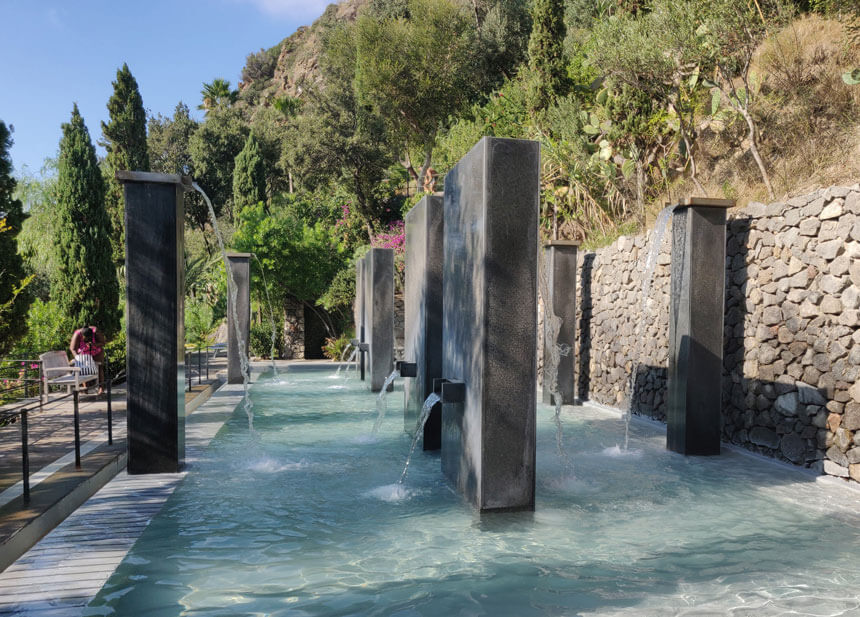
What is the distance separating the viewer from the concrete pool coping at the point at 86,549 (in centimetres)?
328

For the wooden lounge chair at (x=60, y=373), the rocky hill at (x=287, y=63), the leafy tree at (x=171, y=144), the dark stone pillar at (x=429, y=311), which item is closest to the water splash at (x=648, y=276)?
the dark stone pillar at (x=429, y=311)

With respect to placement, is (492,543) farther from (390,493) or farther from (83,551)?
(83,551)

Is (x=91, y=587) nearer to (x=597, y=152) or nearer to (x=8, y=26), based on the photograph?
(x=597, y=152)

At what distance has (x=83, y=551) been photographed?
397 centimetres

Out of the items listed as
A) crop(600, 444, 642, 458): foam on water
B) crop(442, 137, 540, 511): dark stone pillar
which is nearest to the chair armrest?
crop(442, 137, 540, 511): dark stone pillar

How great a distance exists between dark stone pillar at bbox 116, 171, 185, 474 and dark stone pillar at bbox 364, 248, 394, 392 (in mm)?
5615

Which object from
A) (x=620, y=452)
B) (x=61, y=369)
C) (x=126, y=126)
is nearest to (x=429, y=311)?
(x=620, y=452)

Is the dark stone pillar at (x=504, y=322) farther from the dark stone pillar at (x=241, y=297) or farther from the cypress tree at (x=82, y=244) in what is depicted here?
the dark stone pillar at (x=241, y=297)

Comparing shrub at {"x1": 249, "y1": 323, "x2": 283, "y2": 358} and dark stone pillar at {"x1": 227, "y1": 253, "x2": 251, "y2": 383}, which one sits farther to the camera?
shrub at {"x1": 249, "y1": 323, "x2": 283, "y2": 358}

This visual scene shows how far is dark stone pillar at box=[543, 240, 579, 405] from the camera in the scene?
1015cm

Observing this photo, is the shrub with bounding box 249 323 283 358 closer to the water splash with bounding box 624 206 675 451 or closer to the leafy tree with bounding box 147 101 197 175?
the water splash with bounding box 624 206 675 451

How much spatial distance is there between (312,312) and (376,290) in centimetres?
1213

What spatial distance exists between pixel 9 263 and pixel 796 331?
27.0 feet

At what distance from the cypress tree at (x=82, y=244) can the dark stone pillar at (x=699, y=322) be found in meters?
10.5
